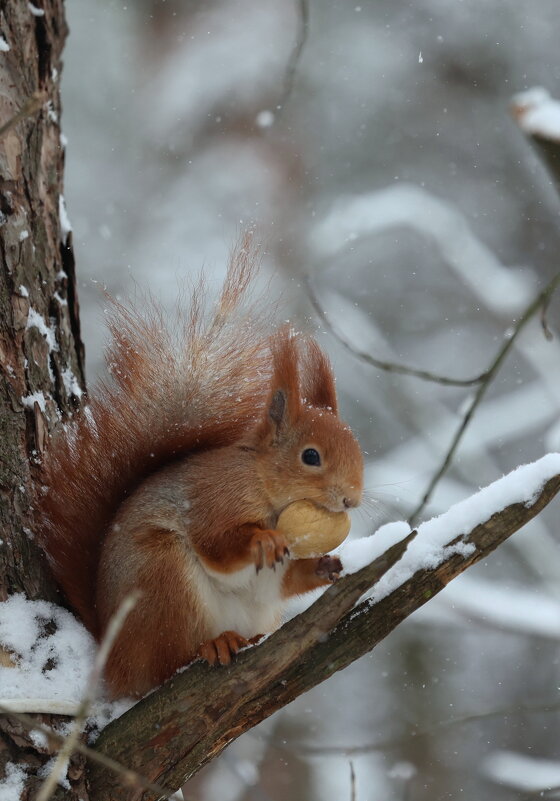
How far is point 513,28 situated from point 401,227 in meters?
1.43

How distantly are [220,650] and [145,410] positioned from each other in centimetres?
50

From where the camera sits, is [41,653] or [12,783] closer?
[12,783]

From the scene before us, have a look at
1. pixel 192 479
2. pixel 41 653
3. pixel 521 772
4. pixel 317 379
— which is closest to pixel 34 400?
pixel 192 479

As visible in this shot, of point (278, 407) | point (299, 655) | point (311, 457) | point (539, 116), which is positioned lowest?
point (299, 655)

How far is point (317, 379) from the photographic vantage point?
6.35ft

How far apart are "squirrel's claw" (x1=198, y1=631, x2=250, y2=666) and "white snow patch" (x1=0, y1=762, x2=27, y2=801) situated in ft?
1.03

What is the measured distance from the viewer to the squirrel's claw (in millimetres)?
1513

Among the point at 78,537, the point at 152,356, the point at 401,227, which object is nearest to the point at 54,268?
the point at 152,356

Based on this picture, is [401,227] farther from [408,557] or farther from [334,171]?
[408,557]

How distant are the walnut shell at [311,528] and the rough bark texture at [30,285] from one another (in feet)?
1.39

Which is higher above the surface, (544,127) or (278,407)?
(278,407)

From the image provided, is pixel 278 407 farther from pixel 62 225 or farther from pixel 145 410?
pixel 62 225

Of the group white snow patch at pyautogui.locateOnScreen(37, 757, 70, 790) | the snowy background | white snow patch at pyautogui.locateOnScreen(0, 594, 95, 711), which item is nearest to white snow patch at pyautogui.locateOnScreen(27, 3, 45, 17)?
white snow patch at pyautogui.locateOnScreen(0, 594, 95, 711)

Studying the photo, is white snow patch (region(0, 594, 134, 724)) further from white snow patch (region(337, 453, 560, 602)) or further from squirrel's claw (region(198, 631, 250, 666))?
white snow patch (region(337, 453, 560, 602))
